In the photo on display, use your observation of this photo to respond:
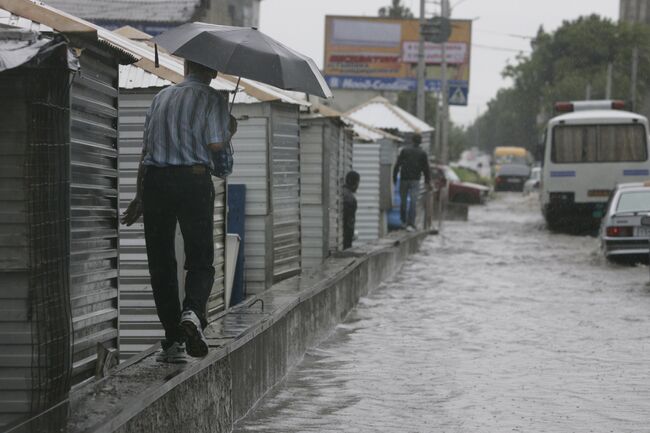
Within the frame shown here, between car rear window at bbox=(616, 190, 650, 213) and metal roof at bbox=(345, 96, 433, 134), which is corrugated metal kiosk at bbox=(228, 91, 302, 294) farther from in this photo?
metal roof at bbox=(345, 96, 433, 134)

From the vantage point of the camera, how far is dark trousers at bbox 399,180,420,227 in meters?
25.1

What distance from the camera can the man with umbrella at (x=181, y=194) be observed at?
7.03 m

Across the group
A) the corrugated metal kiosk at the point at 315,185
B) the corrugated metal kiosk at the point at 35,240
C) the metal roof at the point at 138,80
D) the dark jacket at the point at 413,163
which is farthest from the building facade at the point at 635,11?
the corrugated metal kiosk at the point at 35,240

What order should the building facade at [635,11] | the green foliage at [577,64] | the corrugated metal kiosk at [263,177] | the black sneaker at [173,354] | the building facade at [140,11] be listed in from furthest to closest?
the building facade at [635,11]
the green foliage at [577,64]
the building facade at [140,11]
the corrugated metal kiosk at [263,177]
the black sneaker at [173,354]

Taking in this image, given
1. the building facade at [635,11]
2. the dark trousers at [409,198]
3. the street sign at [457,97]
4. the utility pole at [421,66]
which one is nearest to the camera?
the dark trousers at [409,198]

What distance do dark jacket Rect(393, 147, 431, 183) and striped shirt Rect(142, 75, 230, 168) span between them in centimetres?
1754

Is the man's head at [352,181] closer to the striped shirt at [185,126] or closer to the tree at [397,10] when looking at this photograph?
the striped shirt at [185,126]

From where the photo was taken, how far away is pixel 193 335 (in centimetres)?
687

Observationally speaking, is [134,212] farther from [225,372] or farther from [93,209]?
[225,372]

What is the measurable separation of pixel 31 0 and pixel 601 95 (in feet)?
291

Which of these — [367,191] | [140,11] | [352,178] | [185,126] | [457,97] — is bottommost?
[367,191]

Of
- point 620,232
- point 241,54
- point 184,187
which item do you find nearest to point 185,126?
point 184,187

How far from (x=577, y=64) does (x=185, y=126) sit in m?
90.8

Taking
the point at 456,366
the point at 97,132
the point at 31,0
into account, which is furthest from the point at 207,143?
the point at 456,366
